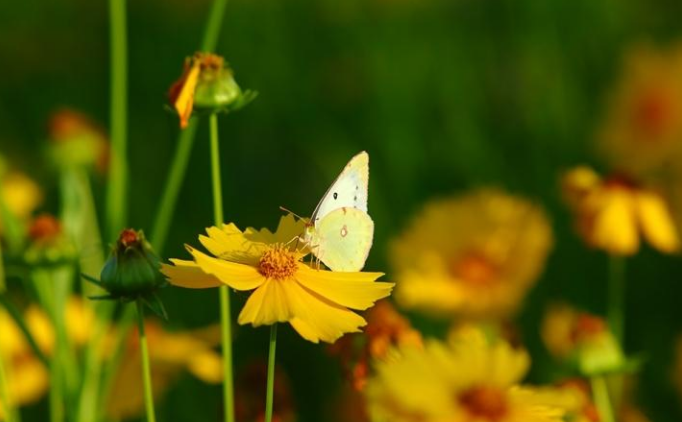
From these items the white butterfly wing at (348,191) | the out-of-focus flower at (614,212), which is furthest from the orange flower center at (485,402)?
the out-of-focus flower at (614,212)

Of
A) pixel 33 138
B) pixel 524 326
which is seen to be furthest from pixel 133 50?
pixel 524 326

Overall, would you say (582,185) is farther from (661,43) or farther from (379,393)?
(661,43)

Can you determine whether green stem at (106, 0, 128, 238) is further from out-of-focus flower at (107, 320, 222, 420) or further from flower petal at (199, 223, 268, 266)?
flower petal at (199, 223, 268, 266)

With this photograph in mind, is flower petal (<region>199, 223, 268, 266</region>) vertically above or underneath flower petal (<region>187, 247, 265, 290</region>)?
above

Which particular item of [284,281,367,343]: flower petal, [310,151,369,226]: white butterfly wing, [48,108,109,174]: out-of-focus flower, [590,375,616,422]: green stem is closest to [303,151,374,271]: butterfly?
[310,151,369,226]: white butterfly wing

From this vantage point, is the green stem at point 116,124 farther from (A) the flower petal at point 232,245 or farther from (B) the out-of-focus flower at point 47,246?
(A) the flower petal at point 232,245

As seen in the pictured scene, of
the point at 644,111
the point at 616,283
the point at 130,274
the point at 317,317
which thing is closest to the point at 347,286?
the point at 317,317

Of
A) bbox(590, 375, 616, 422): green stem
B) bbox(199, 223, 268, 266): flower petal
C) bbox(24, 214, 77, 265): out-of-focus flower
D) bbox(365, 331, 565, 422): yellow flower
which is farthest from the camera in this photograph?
bbox(24, 214, 77, 265): out-of-focus flower
